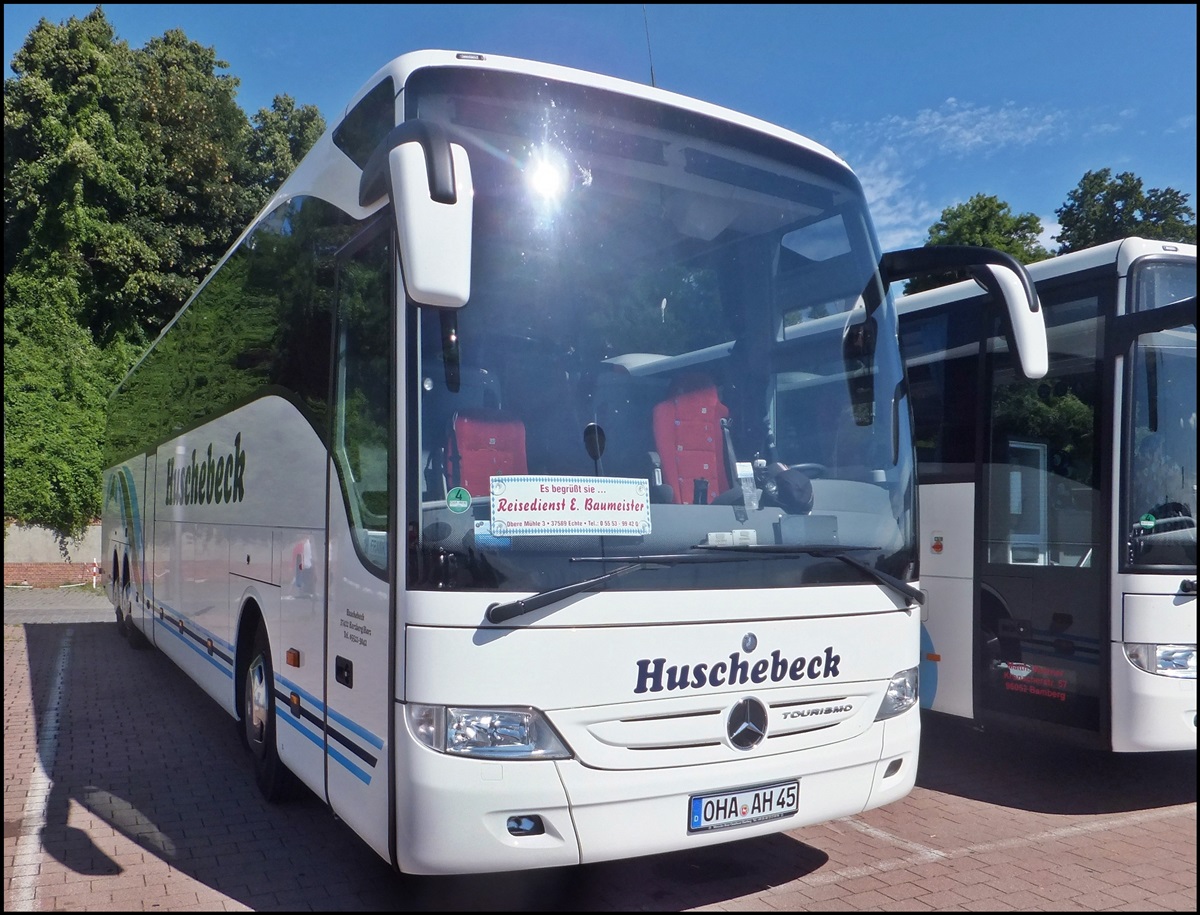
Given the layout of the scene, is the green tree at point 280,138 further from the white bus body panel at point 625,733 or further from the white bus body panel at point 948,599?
the white bus body panel at point 625,733

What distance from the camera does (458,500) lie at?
12.8ft

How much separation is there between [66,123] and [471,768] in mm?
26630

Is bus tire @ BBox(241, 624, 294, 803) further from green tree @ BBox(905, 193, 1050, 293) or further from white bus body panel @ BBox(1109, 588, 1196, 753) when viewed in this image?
green tree @ BBox(905, 193, 1050, 293)

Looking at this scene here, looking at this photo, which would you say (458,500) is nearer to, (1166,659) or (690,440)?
(690,440)

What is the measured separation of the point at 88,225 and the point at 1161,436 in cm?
2595

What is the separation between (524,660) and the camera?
3.85 meters

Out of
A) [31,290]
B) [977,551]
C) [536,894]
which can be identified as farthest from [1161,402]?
[31,290]

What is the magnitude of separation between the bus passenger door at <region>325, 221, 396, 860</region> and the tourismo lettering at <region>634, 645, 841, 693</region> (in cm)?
99

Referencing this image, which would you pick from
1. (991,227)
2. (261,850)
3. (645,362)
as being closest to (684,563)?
(645,362)

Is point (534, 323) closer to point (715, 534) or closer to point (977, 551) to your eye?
point (715, 534)

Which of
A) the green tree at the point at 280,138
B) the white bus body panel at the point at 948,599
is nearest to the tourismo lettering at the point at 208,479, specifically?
the white bus body panel at the point at 948,599

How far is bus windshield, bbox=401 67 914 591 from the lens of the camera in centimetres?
396

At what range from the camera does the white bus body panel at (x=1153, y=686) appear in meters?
5.85

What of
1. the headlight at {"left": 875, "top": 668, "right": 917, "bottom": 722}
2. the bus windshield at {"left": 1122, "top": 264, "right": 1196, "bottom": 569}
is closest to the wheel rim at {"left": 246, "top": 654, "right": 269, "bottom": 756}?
the headlight at {"left": 875, "top": 668, "right": 917, "bottom": 722}
